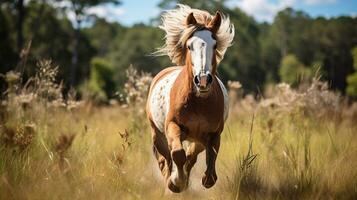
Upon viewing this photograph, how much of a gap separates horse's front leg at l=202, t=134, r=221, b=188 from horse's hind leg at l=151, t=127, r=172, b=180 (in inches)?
33.4

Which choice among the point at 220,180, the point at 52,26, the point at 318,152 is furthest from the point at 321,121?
the point at 52,26

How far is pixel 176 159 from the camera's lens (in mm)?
4840

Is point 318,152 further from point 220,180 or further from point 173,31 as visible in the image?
point 173,31

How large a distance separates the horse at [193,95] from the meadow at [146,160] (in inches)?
11.2

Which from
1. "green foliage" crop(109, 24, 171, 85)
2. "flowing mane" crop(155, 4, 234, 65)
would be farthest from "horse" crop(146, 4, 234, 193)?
"green foliage" crop(109, 24, 171, 85)

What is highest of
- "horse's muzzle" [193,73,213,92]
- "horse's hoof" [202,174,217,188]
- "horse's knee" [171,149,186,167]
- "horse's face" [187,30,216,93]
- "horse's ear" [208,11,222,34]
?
"horse's ear" [208,11,222,34]

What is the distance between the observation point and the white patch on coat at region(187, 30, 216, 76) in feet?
14.9

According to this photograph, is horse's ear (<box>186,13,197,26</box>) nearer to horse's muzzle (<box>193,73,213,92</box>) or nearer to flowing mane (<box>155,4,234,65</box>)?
flowing mane (<box>155,4,234,65</box>)

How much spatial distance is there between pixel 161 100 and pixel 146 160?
3.35 ft

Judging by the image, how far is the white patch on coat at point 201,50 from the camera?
14.9 feet

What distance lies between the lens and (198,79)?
176 inches

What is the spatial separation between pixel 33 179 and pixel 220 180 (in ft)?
6.96

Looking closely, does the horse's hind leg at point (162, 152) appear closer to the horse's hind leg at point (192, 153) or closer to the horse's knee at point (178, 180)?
the horse's hind leg at point (192, 153)

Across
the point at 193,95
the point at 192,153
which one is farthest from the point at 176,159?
the point at 192,153
